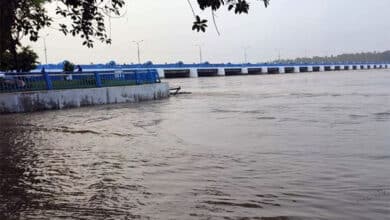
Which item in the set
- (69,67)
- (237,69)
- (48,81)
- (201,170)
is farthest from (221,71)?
(201,170)

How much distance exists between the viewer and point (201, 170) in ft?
24.1

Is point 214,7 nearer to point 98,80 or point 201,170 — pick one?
point 201,170

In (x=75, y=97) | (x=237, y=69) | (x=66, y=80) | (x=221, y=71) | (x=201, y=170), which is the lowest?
(x=221, y=71)

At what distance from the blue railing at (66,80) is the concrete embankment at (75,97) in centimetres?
47

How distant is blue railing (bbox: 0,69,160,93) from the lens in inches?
806

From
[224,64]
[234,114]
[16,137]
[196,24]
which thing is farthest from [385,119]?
[224,64]

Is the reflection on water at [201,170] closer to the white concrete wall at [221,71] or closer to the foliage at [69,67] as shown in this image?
the foliage at [69,67]

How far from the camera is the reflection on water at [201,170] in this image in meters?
5.31

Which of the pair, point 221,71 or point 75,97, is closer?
point 75,97

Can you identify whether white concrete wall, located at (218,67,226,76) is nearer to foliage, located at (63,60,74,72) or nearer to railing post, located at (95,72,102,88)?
foliage, located at (63,60,74,72)

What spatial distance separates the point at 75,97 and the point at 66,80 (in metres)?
0.91

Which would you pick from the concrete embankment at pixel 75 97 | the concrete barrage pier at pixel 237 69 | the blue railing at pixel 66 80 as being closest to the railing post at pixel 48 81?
the blue railing at pixel 66 80

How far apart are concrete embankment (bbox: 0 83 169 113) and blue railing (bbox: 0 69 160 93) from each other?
0.47 meters

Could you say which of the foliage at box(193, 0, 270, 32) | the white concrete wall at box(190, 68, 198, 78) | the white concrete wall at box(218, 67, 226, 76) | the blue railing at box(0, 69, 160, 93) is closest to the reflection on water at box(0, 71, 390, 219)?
the foliage at box(193, 0, 270, 32)
